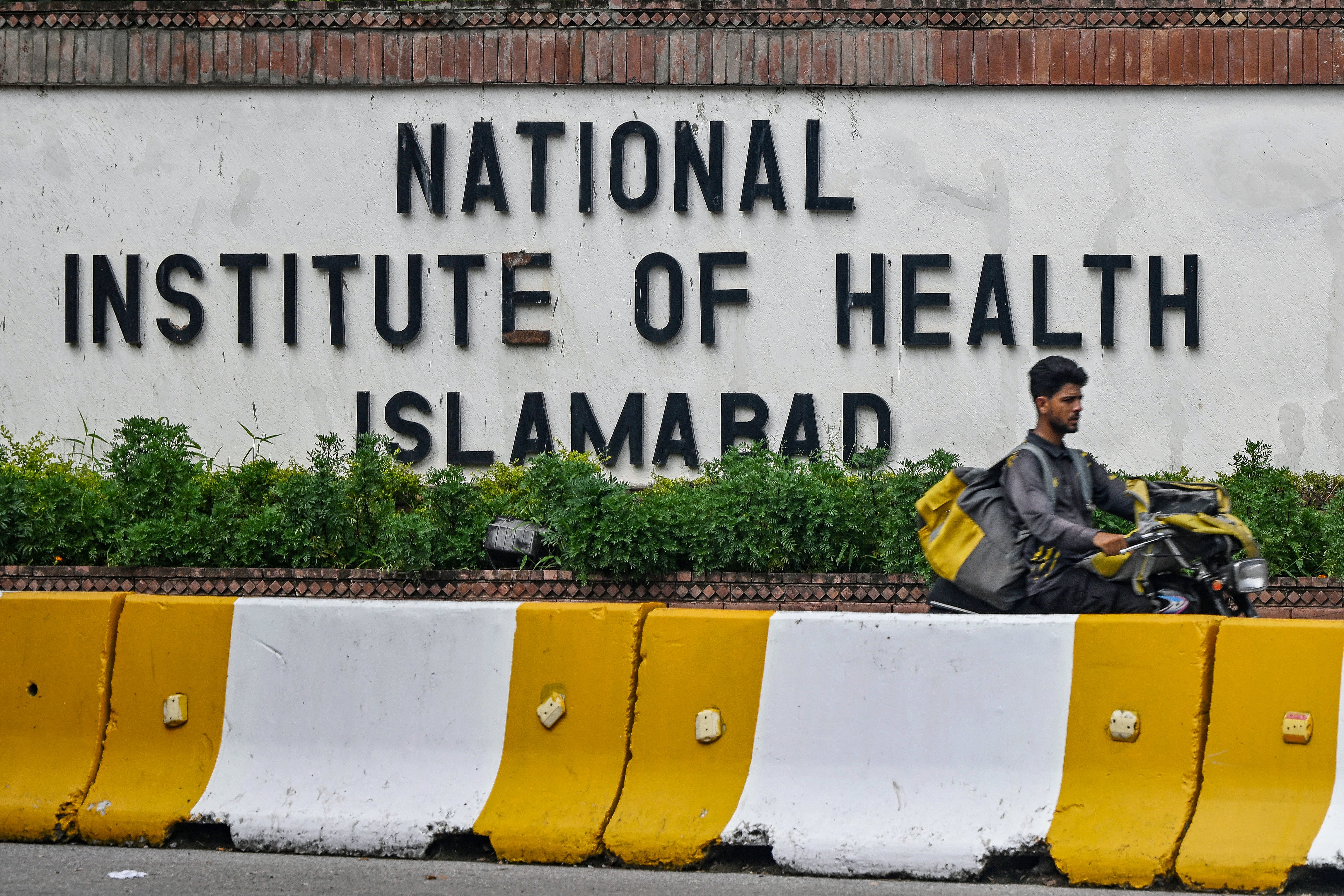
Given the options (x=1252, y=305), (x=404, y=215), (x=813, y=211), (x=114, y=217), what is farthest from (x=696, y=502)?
(x=114, y=217)

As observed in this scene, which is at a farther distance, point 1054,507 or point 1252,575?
point 1054,507

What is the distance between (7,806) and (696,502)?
3764 mm

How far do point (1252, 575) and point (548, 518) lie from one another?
4032mm

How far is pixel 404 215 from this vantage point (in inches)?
414

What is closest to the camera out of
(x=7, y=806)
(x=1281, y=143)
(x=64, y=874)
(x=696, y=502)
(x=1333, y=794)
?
(x=1333, y=794)

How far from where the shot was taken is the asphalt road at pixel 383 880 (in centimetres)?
453

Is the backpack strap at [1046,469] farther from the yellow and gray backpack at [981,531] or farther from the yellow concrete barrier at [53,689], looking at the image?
the yellow concrete barrier at [53,689]

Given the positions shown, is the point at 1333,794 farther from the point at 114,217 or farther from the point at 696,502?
the point at 114,217

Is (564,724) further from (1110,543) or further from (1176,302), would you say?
(1176,302)

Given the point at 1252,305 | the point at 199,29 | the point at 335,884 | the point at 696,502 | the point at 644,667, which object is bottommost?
the point at 335,884

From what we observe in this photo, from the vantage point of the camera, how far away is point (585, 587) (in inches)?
298

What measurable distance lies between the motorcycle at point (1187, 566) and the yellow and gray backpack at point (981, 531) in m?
0.09

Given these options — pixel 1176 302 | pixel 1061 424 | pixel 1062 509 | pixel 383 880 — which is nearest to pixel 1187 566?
pixel 1062 509

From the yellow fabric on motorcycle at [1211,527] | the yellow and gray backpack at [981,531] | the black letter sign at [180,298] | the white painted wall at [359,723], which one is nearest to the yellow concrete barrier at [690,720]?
the white painted wall at [359,723]
